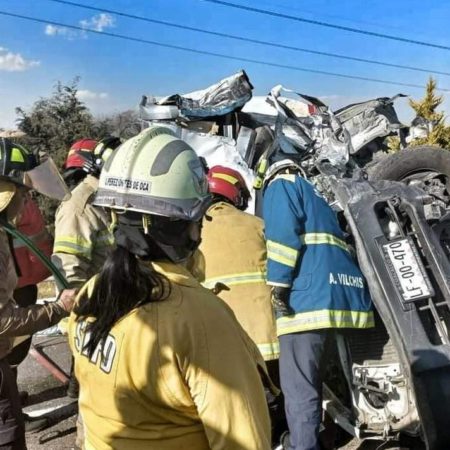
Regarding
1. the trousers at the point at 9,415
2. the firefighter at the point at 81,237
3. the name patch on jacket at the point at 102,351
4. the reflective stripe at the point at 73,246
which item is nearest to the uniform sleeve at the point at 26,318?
the trousers at the point at 9,415

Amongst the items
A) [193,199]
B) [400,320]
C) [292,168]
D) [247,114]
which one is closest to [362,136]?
[247,114]

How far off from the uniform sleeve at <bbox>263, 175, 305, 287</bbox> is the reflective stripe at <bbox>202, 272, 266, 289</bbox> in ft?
0.90

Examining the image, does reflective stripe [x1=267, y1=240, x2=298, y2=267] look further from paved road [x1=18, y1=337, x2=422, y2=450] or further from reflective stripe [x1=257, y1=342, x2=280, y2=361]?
paved road [x1=18, y1=337, x2=422, y2=450]

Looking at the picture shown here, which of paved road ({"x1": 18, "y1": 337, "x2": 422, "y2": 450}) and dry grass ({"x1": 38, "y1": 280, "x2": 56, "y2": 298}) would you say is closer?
paved road ({"x1": 18, "y1": 337, "x2": 422, "y2": 450})

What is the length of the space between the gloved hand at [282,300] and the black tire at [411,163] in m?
1.52

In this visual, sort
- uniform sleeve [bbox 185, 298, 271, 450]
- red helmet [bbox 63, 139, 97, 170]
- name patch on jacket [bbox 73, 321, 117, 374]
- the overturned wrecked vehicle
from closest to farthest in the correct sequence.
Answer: uniform sleeve [bbox 185, 298, 271, 450], name patch on jacket [bbox 73, 321, 117, 374], the overturned wrecked vehicle, red helmet [bbox 63, 139, 97, 170]

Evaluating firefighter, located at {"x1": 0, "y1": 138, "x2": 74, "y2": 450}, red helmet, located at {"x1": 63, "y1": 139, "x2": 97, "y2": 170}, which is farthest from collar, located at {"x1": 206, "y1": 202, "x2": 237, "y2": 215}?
firefighter, located at {"x1": 0, "y1": 138, "x2": 74, "y2": 450}

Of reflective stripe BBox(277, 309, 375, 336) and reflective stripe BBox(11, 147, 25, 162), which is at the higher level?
reflective stripe BBox(11, 147, 25, 162)

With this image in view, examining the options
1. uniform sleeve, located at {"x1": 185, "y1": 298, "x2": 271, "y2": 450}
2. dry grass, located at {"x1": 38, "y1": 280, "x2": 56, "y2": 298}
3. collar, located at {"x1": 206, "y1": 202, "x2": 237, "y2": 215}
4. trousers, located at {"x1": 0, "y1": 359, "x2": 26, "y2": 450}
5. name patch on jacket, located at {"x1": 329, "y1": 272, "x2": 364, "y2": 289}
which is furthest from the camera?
dry grass, located at {"x1": 38, "y1": 280, "x2": 56, "y2": 298}

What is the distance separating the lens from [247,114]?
525 centimetres

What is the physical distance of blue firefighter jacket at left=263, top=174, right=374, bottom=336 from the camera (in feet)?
10.9

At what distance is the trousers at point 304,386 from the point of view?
3.30m

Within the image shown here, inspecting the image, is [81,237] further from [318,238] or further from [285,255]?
[318,238]

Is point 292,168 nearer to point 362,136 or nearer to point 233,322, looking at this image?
point 362,136
